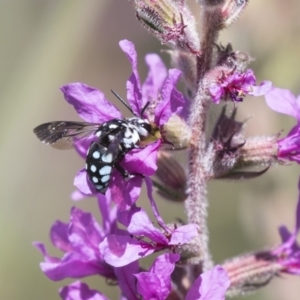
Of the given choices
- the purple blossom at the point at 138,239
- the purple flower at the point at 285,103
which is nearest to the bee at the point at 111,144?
the purple blossom at the point at 138,239

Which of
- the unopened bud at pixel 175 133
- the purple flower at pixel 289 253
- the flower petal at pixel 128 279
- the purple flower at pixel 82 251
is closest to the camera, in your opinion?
the unopened bud at pixel 175 133

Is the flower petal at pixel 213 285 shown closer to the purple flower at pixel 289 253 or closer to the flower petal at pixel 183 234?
the flower petal at pixel 183 234

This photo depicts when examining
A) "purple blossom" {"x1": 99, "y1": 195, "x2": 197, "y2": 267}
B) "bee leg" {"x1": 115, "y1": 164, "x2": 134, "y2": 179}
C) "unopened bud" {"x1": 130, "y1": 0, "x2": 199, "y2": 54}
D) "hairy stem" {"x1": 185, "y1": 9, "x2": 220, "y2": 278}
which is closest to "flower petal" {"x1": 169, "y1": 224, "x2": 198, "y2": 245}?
"purple blossom" {"x1": 99, "y1": 195, "x2": 197, "y2": 267}

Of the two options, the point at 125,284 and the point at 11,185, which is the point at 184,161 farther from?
the point at 11,185

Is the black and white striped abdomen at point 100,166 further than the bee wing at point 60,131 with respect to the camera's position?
No

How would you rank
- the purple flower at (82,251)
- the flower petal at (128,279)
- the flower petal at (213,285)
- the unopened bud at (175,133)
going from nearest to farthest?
the flower petal at (213,285)
the unopened bud at (175,133)
the flower petal at (128,279)
the purple flower at (82,251)

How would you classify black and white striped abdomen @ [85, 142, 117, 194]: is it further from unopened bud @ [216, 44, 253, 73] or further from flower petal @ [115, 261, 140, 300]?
unopened bud @ [216, 44, 253, 73]

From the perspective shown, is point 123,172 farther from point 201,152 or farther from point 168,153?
point 168,153
